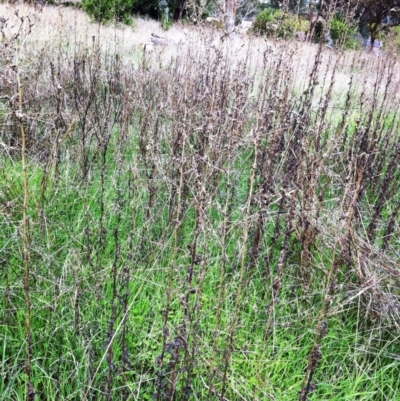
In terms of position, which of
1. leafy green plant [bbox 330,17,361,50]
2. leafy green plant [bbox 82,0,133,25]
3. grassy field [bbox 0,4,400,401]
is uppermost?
leafy green plant [bbox 330,17,361,50]

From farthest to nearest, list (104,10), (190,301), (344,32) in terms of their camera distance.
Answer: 1. (104,10)
2. (344,32)
3. (190,301)

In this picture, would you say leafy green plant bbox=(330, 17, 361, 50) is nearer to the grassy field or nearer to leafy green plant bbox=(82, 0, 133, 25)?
the grassy field

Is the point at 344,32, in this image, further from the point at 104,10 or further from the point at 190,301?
the point at 104,10

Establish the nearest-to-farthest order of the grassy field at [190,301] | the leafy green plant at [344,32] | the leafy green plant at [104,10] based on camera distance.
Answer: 1. the grassy field at [190,301]
2. the leafy green plant at [344,32]
3. the leafy green plant at [104,10]

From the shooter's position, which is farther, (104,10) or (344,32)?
(104,10)

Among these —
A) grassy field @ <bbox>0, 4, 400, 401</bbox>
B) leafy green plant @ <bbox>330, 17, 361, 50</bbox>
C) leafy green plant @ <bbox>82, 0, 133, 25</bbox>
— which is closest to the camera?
grassy field @ <bbox>0, 4, 400, 401</bbox>

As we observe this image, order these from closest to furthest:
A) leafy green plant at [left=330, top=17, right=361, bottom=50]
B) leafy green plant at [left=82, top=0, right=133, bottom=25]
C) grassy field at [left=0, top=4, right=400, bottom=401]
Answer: grassy field at [left=0, top=4, right=400, bottom=401] → leafy green plant at [left=330, top=17, right=361, bottom=50] → leafy green plant at [left=82, top=0, right=133, bottom=25]

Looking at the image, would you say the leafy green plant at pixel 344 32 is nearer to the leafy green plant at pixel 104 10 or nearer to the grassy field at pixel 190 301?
the grassy field at pixel 190 301

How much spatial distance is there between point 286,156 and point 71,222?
128 cm

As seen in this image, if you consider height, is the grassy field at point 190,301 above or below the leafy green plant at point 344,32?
below

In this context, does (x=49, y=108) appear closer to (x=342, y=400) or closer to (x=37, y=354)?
(x=37, y=354)

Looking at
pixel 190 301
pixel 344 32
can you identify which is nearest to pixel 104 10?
pixel 344 32

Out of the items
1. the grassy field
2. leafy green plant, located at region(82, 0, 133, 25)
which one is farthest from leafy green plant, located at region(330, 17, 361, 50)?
leafy green plant, located at region(82, 0, 133, 25)

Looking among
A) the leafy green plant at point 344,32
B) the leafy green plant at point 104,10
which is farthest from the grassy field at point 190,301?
the leafy green plant at point 104,10
